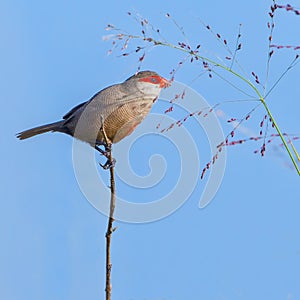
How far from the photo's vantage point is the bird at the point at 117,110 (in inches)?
99.0

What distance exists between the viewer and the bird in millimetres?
2516

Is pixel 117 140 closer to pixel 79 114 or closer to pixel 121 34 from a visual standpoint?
pixel 79 114

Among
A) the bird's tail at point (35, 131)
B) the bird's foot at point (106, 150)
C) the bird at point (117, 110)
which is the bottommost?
the bird's foot at point (106, 150)

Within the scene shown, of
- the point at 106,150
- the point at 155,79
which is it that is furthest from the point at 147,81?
the point at 106,150

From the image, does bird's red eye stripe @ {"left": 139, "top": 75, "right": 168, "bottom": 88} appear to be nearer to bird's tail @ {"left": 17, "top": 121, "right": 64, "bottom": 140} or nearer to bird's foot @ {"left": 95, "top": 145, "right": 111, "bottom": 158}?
bird's foot @ {"left": 95, "top": 145, "right": 111, "bottom": 158}

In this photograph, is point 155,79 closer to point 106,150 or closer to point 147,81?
point 147,81

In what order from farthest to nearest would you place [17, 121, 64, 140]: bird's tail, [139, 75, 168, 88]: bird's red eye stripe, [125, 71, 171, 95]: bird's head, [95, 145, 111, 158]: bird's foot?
1. [17, 121, 64, 140]: bird's tail
2. [125, 71, 171, 95]: bird's head
3. [139, 75, 168, 88]: bird's red eye stripe
4. [95, 145, 111, 158]: bird's foot

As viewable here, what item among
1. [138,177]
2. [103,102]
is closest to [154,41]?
[138,177]

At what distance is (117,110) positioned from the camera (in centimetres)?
261

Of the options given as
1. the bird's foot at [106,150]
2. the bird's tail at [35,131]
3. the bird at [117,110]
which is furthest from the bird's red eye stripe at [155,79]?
the bird's tail at [35,131]

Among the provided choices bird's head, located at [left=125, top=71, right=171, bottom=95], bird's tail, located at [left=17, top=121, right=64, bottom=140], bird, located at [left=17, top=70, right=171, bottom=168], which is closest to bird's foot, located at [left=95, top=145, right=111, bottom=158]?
bird, located at [left=17, top=70, right=171, bottom=168]

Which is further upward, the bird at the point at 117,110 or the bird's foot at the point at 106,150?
the bird at the point at 117,110

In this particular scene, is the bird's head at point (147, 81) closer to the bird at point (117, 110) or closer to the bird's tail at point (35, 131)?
the bird at point (117, 110)

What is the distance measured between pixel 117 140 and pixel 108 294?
1.37 m
